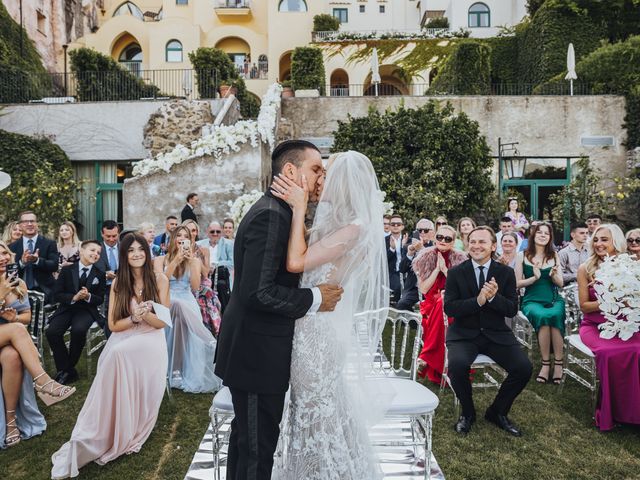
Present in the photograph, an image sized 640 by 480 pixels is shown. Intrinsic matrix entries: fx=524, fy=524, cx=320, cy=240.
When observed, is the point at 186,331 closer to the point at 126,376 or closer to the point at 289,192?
the point at 126,376

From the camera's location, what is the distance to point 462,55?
17.7 m

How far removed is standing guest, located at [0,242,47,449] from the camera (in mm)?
4262

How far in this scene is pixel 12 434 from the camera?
169 inches

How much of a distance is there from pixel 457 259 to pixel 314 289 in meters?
3.68

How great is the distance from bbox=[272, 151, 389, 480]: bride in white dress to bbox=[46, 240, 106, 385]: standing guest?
392cm

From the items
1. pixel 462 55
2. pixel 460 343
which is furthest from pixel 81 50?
pixel 460 343

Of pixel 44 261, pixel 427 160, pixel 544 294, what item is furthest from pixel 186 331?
pixel 427 160

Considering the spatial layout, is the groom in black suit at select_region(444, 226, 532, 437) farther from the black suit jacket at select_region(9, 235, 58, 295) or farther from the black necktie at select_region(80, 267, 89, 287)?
the black suit jacket at select_region(9, 235, 58, 295)

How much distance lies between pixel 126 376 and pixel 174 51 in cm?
2850

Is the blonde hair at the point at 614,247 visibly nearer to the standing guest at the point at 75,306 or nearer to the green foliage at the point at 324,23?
the standing guest at the point at 75,306

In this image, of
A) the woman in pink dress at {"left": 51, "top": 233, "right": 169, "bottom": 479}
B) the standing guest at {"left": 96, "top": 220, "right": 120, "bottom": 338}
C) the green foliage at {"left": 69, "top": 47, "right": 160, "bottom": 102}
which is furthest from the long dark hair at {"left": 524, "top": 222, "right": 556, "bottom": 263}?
the green foliage at {"left": 69, "top": 47, "right": 160, "bottom": 102}

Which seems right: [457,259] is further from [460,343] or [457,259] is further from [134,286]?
[134,286]

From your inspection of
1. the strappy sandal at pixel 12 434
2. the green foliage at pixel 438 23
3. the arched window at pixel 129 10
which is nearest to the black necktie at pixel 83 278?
the strappy sandal at pixel 12 434

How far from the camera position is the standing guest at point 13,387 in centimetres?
426
